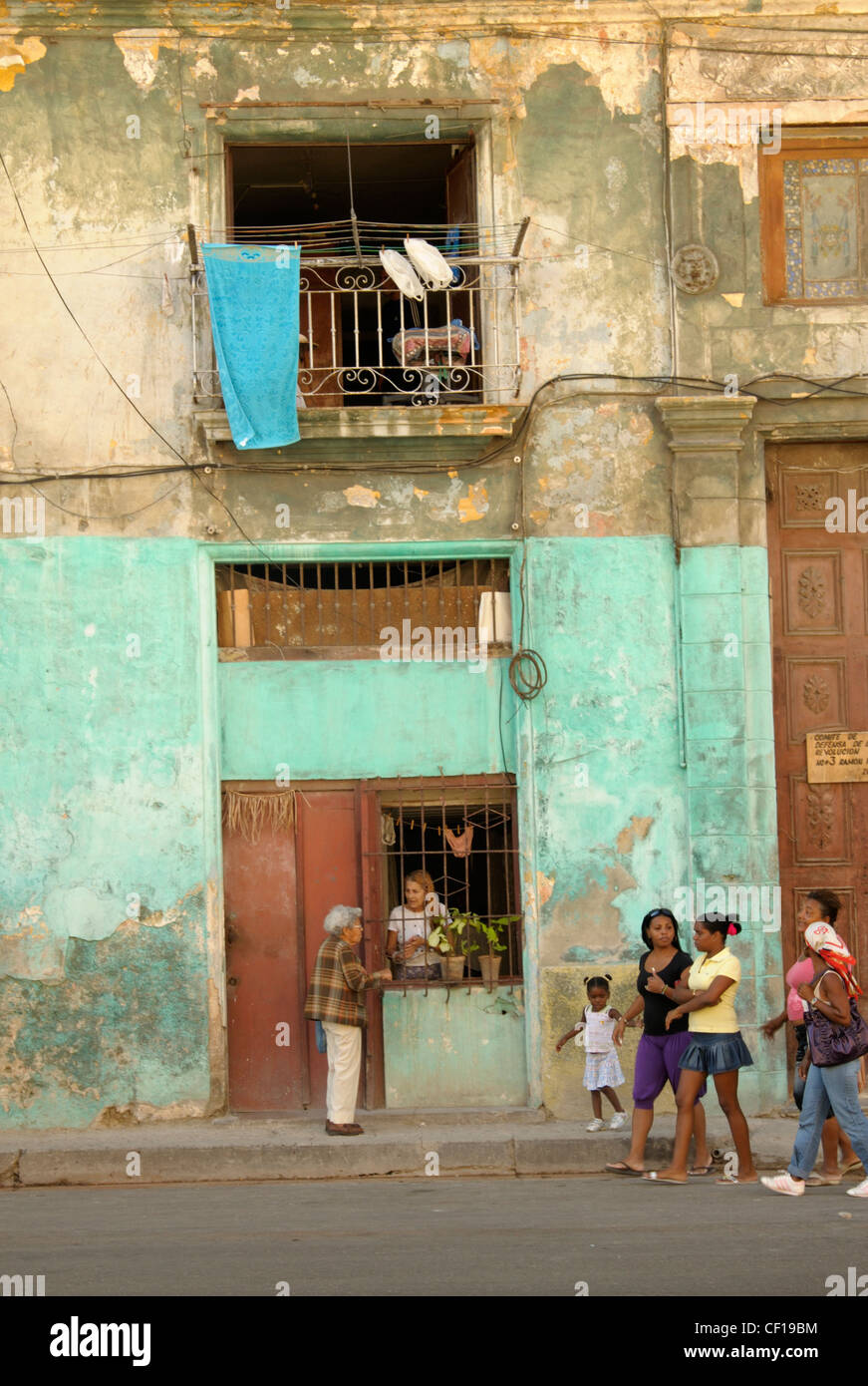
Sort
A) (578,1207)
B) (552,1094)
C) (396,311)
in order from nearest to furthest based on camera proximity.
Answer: (578,1207) → (552,1094) → (396,311)

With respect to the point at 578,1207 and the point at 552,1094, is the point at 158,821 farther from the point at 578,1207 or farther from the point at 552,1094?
the point at 578,1207

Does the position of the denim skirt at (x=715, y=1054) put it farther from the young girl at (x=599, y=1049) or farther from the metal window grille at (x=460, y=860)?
the metal window grille at (x=460, y=860)

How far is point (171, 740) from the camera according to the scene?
38.8 ft

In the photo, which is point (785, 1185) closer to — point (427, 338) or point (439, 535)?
point (439, 535)

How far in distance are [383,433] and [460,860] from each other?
9.60ft

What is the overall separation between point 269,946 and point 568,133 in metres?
5.87

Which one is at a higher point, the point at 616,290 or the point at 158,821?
the point at 616,290

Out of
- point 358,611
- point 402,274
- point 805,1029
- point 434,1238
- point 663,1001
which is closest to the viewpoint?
point 434,1238

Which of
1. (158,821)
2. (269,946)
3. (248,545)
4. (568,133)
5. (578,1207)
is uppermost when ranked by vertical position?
(568,133)

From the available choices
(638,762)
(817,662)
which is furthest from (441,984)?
(817,662)

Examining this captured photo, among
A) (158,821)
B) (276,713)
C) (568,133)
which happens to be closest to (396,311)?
(568,133)

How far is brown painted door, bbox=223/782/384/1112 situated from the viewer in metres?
12.0

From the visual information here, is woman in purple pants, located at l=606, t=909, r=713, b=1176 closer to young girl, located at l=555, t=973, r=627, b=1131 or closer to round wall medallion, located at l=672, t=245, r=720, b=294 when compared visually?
young girl, located at l=555, t=973, r=627, b=1131

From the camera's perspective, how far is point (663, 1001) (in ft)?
32.9
